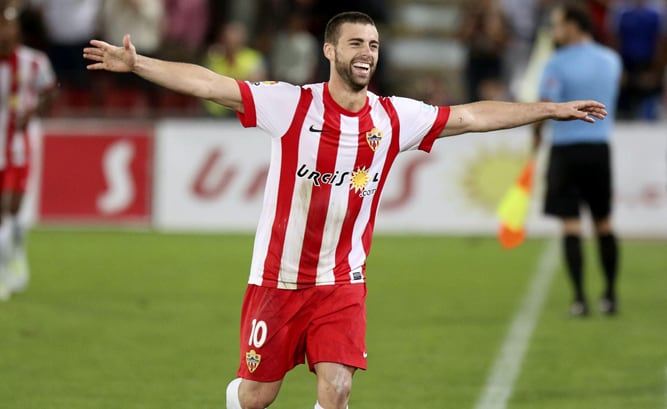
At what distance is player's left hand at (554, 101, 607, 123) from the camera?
670 centimetres

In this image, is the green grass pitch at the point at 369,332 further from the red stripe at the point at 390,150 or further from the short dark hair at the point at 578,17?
the short dark hair at the point at 578,17

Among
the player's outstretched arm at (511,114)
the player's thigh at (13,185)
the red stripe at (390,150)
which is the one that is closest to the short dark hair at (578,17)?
the player's thigh at (13,185)

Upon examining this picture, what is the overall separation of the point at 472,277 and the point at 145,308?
3.80 meters

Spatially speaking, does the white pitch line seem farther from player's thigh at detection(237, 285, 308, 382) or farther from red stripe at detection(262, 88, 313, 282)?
red stripe at detection(262, 88, 313, 282)

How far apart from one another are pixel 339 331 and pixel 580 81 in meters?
6.09

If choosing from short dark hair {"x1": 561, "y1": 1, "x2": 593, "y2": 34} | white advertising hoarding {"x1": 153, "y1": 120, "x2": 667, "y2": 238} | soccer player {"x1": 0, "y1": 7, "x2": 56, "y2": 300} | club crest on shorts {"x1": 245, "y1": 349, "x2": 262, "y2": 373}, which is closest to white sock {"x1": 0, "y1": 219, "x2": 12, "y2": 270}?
soccer player {"x1": 0, "y1": 7, "x2": 56, "y2": 300}

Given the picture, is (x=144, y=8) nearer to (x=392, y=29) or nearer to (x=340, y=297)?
(x=392, y=29)

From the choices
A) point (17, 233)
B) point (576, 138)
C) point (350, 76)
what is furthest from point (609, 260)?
point (350, 76)

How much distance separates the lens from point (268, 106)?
651 centimetres

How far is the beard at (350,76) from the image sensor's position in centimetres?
638

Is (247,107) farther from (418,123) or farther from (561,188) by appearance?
(561,188)

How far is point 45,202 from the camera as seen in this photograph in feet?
62.1

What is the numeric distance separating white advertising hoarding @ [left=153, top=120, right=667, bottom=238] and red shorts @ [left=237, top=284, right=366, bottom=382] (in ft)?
38.9

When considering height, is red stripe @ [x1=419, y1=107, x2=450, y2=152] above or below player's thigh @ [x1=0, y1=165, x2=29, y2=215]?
above
